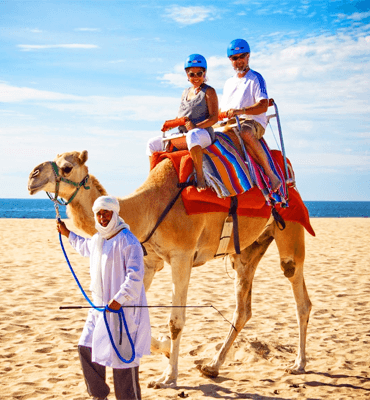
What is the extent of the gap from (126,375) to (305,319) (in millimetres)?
3105

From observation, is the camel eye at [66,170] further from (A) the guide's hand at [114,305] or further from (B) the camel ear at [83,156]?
(A) the guide's hand at [114,305]

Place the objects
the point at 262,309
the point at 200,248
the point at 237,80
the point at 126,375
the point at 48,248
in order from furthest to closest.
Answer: the point at 48,248 → the point at 262,309 → the point at 237,80 → the point at 200,248 → the point at 126,375

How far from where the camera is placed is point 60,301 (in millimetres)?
9281

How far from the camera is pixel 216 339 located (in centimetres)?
702

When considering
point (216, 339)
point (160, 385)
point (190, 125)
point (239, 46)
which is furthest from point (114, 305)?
point (216, 339)

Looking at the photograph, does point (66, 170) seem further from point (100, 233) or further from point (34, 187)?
point (100, 233)

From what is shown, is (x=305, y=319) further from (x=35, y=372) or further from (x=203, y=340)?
(x=35, y=372)

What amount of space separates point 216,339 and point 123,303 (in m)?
3.57

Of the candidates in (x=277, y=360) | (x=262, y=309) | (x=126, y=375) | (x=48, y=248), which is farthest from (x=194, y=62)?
(x=48, y=248)

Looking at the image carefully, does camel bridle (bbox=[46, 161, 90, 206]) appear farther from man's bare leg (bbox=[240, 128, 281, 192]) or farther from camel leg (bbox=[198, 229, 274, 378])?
camel leg (bbox=[198, 229, 274, 378])

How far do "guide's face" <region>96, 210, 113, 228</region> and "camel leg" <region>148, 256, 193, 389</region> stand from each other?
4.37 ft

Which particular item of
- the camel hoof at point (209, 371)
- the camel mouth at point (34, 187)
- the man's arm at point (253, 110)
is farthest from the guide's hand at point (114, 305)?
the man's arm at point (253, 110)

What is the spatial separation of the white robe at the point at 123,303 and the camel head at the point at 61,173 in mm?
925

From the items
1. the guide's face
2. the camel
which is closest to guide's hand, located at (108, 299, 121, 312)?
the guide's face
